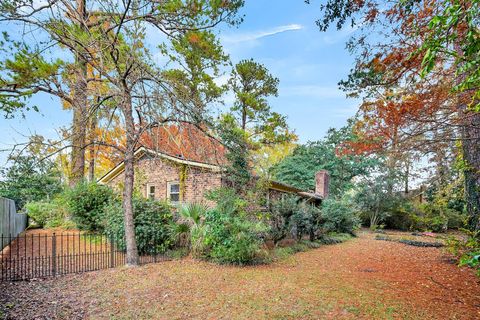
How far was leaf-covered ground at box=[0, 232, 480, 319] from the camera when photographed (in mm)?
4812

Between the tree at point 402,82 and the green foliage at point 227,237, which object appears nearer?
the tree at point 402,82

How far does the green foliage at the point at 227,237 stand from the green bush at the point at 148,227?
3.75ft

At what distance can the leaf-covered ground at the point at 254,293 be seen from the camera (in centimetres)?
481

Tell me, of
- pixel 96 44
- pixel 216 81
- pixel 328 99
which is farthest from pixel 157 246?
pixel 216 81

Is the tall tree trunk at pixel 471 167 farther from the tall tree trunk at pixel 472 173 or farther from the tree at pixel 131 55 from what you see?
the tree at pixel 131 55

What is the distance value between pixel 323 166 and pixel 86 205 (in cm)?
1934

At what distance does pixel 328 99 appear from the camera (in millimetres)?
12445

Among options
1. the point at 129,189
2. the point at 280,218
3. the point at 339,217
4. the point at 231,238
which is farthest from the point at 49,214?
the point at 339,217

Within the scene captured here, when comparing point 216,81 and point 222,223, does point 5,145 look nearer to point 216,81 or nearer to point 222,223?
point 222,223

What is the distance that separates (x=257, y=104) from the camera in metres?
20.3

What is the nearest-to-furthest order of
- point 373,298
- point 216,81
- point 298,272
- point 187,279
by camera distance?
point 373,298
point 187,279
point 298,272
point 216,81

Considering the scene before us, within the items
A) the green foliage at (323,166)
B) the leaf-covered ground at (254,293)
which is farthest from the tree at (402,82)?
the green foliage at (323,166)

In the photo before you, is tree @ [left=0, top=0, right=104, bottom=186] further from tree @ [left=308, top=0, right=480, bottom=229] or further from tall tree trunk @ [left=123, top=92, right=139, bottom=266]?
tree @ [left=308, top=0, right=480, bottom=229]

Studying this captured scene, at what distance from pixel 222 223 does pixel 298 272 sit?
2.64 meters
